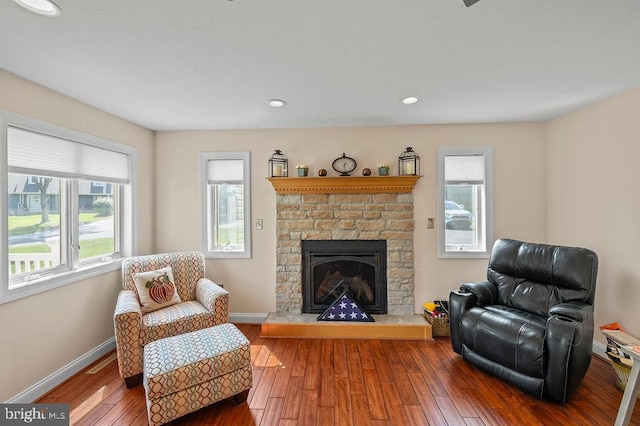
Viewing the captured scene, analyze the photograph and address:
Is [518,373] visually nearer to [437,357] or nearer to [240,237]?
[437,357]

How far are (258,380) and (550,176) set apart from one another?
151 inches

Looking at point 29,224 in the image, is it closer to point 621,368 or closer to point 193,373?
point 193,373

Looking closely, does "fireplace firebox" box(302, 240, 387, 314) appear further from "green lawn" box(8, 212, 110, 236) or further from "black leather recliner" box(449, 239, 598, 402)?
"green lawn" box(8, 212, 110, 236)

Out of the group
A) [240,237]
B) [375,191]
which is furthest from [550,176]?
[240,237]

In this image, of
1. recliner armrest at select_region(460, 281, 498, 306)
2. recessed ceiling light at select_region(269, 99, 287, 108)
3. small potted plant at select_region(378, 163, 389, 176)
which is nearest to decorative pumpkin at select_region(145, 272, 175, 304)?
recessed ceiling light at select_region(269, 99, 287, 108)

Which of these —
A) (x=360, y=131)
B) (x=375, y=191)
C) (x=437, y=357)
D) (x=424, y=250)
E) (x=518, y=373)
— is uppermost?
(x=360, y=131)

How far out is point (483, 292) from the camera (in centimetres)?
266

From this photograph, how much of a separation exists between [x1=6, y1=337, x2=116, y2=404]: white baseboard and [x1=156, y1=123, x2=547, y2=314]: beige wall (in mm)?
1240

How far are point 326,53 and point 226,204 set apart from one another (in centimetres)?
239

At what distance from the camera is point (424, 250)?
3.42m

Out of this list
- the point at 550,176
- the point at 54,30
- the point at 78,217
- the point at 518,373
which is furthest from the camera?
the point at 550,176

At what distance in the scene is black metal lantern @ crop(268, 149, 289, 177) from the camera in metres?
3.38

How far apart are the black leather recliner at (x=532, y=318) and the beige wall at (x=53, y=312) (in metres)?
3.46

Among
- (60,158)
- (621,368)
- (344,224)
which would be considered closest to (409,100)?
(344,224)
